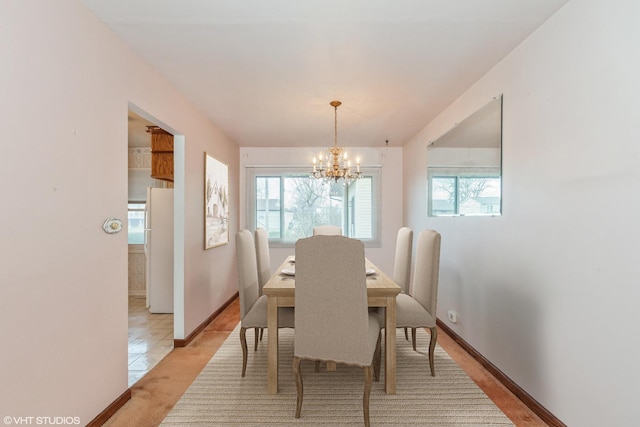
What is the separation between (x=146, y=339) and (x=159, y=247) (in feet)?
3.95

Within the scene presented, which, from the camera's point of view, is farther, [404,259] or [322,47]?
[404,259]

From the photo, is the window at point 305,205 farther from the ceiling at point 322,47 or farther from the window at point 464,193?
the ceiling at point 322,47

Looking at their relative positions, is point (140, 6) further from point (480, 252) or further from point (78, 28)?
point (480, 252)

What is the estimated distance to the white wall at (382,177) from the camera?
5.19 meters

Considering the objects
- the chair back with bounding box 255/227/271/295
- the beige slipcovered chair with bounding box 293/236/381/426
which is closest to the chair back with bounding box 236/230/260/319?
the chair back with bounding box 255/227/271/295

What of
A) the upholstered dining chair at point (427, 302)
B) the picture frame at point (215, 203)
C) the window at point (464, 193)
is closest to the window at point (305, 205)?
the picture frame at point (215, 203)

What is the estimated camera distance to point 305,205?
17.2 feet

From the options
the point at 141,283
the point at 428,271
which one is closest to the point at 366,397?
the point at 428,271

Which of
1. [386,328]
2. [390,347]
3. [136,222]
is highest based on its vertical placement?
[136,222]

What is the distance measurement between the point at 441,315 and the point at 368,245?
6.07 feet

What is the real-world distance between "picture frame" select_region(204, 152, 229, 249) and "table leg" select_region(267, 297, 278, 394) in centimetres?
170

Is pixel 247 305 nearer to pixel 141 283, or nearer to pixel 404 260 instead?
pixel 404 260

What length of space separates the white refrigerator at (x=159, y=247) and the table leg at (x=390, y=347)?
3.02m

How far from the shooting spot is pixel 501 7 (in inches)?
68.9
